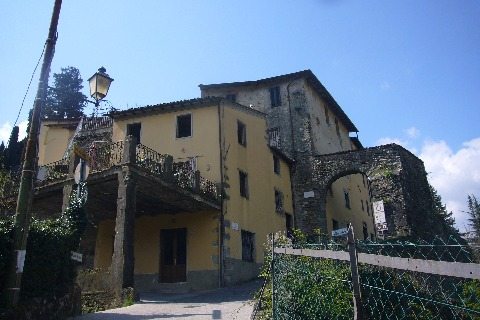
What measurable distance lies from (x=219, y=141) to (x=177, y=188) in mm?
4142

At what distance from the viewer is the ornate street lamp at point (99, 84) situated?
805cm

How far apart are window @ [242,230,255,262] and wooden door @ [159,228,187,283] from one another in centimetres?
266

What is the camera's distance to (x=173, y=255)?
728 inches

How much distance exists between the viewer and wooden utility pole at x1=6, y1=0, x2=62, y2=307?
6711 mm

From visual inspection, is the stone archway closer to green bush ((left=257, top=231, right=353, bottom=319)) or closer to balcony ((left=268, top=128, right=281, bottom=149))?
balcony ((left=268, top=128, right=281, bottom=149))

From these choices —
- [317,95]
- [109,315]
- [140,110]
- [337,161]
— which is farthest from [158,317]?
[317,95]

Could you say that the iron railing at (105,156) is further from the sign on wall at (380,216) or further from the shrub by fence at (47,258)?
the sign on wall at (380,216)

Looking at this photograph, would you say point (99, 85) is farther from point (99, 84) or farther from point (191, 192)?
point (191, 192)

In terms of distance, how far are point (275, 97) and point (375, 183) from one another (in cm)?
869

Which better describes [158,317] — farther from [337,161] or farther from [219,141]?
[337,161]

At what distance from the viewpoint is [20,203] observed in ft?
22.6

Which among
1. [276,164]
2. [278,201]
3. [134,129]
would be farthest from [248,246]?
[134,129]

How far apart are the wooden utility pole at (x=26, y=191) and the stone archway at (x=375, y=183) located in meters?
18.8

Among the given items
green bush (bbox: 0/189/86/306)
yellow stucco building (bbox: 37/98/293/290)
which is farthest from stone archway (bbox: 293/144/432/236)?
green bush (bbox: 0/189/86/306)
